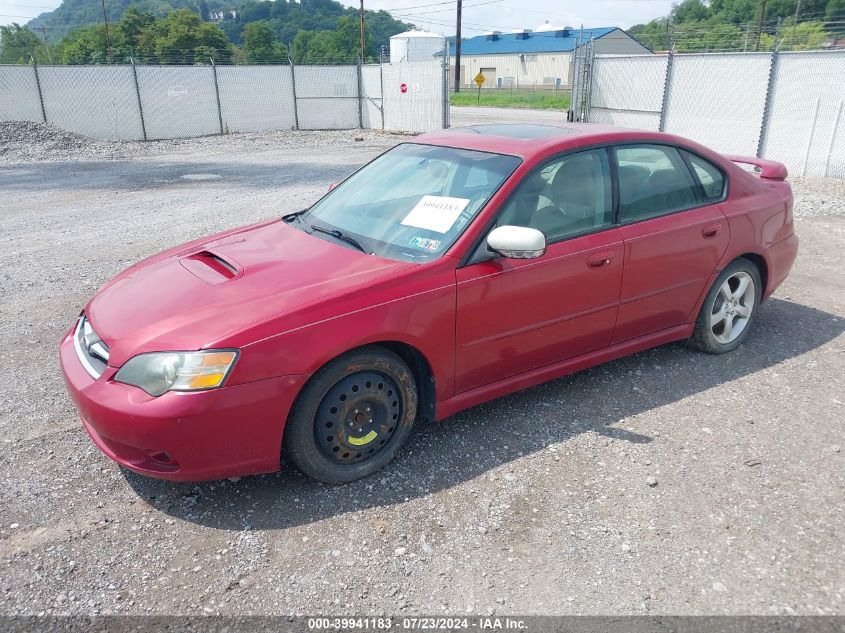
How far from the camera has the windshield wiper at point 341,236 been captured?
356cm

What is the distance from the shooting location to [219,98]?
875 inches

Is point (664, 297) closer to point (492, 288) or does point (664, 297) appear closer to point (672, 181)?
point (672, 181)

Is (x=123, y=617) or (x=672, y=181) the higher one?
(x=672, y=181)

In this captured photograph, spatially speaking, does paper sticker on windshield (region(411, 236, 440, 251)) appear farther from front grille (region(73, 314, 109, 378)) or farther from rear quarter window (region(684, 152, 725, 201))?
rear quarter window (region(684, 152, 725, 201))

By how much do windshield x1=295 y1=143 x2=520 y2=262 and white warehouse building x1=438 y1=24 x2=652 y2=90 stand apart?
64.6m

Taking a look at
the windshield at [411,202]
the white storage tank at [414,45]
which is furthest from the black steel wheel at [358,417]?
the white storage tank at [414,45]

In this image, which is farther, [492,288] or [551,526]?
[492,288]

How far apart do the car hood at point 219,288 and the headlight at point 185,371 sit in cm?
5

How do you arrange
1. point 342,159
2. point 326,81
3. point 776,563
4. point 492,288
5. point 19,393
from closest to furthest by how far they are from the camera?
1. point 776,563
2. point 492,288
3. point 19,393
4. point 342,159
5. point 326,81

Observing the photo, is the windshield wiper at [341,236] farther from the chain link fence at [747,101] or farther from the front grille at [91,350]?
the chain link fence at [747,101]

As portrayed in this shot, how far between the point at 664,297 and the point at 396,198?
184 cm

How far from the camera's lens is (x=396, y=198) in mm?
3928

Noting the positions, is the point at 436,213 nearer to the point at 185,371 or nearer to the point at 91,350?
the point at 185,371

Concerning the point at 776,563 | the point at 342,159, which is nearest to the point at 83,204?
the point at 342,159
